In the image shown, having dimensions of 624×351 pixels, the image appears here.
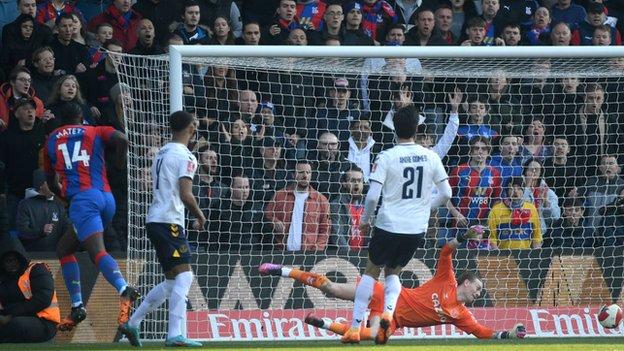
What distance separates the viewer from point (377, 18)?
1695 cm

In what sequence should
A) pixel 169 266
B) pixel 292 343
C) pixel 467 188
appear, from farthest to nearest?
pixel 467 188, pixel 292 343, pixel 169 266

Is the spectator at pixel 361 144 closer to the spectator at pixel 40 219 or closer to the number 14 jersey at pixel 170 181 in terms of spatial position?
the spectator at pixel 40 219

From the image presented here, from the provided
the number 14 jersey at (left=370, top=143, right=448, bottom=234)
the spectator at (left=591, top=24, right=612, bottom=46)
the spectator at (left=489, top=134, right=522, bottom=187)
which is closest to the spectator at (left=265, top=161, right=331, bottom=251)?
the spectator at (left=489, top=134, right=522, bottom=187)

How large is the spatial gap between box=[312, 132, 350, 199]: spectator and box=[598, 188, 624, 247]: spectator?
2.96m

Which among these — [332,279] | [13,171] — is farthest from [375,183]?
[13,171]

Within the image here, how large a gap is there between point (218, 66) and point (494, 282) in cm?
375

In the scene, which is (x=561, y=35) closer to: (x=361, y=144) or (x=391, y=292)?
(x=361, y=144)

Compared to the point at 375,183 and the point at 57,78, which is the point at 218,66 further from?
the point at 375,183

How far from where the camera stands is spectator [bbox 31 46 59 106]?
14836 mm

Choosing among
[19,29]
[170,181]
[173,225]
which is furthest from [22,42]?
[173,225]

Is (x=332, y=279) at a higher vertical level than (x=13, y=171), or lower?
lower

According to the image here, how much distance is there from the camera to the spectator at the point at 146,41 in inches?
608

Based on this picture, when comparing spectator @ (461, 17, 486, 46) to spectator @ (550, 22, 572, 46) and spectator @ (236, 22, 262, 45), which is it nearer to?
spectator @ (550, 22, 572, 46)

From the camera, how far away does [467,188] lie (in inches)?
579
